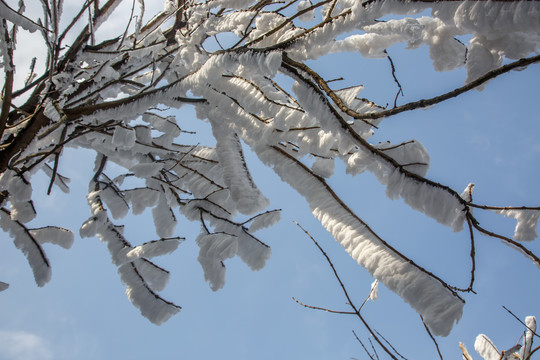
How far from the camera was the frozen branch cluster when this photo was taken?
4.11 ft

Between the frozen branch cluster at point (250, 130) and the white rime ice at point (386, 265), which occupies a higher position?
the frozen branch cluster at point (250, 130)

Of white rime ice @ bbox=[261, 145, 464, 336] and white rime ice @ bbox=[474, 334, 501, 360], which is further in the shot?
white rime ice @ bbox=[474, 334, 501, 360]

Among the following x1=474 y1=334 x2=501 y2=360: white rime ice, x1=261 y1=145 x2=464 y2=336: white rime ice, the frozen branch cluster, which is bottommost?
x1=474 y1=334 x2=501 y2=360: white rime ice

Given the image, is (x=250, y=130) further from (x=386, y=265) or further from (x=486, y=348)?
(x=486, y=348)

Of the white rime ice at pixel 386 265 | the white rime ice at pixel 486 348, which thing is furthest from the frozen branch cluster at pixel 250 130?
the white rime ice at pixel 486 348

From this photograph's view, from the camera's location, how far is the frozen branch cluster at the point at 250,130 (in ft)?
4.11

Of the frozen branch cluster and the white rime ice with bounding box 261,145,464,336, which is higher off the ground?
the frozen branch cluster

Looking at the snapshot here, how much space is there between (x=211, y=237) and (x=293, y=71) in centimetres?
96

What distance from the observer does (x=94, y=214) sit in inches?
103

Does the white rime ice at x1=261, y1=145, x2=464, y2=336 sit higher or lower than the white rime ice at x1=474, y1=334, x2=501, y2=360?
higher

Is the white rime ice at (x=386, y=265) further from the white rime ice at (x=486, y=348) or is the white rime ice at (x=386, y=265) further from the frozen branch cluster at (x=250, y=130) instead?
the white rime ice at (x=486, y=348)

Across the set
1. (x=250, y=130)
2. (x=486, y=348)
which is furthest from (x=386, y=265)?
(x=486, y=348)

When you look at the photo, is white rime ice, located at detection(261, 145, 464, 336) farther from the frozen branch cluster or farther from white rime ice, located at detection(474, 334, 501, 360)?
white rime ice, located at detection(474, 334, 501, 360)

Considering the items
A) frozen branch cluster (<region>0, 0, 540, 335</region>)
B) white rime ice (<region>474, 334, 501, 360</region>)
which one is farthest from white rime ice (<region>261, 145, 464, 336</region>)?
white rime ice (<region>474, 334, 501, 360</region>)
